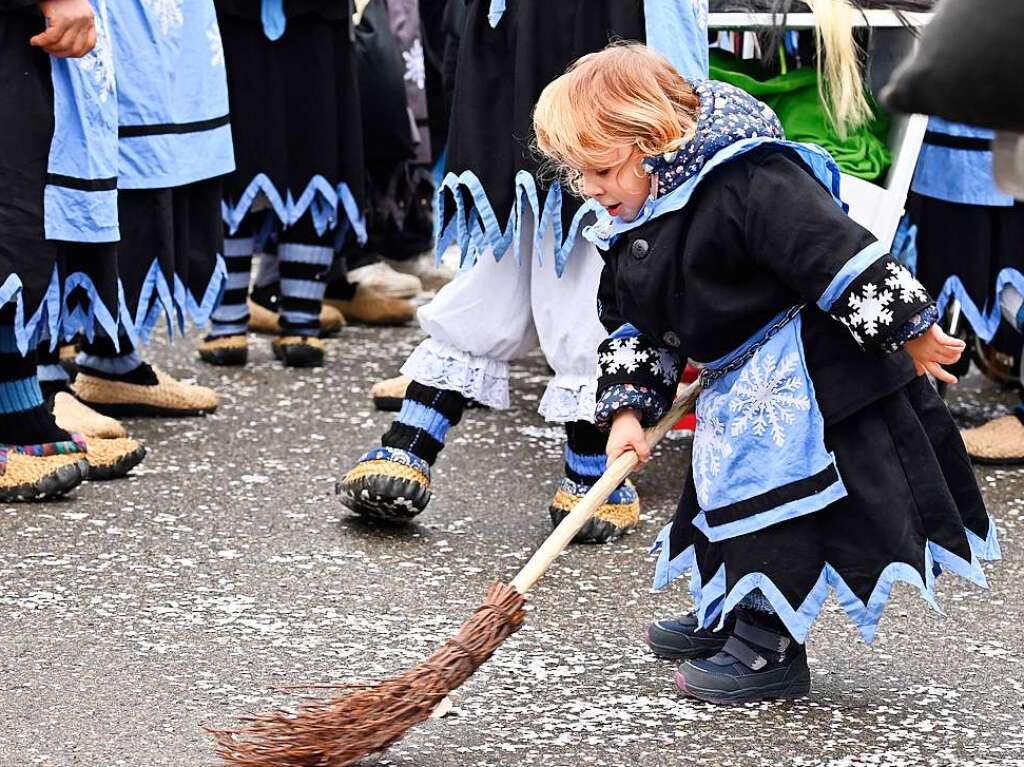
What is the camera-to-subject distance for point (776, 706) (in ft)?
8.54

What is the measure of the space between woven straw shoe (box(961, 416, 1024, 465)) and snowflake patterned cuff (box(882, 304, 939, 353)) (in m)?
1.75

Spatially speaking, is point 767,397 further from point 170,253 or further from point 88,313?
point 170,253

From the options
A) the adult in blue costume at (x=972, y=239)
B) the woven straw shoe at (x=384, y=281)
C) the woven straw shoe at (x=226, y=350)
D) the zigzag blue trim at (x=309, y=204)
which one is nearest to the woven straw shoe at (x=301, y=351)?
the woven straw shoe at (x=226, y=350)

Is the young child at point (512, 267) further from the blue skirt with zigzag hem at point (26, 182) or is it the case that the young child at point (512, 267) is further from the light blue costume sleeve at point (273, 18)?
the light blue costume sleeve at point (273, 18)

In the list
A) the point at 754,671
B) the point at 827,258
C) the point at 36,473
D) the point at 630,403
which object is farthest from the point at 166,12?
the point at 754,671

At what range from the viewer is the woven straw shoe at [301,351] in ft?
16.1

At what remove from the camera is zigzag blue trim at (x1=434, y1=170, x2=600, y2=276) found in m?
3.30

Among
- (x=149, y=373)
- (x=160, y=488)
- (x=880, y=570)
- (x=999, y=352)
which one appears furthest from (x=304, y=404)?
(x=880, y=570)

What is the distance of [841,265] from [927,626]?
35.4 inches

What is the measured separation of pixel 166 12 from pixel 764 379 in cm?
204

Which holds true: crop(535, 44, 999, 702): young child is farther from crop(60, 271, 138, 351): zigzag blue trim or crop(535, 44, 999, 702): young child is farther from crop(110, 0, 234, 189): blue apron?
crop(110, 0, 234, 189): blue apron

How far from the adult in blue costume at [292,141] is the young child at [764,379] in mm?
2173

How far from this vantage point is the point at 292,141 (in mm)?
4734

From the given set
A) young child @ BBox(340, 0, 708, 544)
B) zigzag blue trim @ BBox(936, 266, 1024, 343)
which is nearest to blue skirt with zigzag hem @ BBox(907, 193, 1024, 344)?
zigzag blue trim @ BBox(936, 266, 1024, 343)
